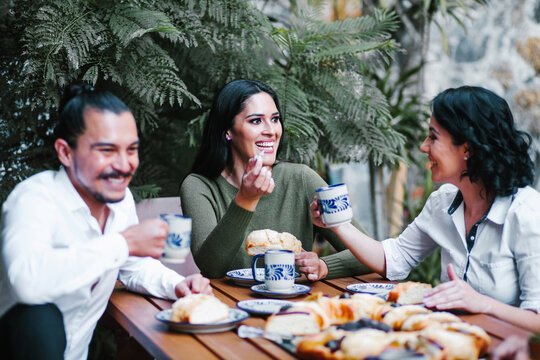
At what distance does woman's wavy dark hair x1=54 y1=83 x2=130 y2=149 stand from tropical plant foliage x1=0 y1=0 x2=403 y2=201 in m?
1.02

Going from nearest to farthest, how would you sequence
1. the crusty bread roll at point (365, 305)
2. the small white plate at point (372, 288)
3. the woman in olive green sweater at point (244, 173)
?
the crusty bread roll at point (365, 305) → the small white plate at point (372, 288) → the woman in olive green sweater at point (244, 173)

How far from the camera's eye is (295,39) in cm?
317

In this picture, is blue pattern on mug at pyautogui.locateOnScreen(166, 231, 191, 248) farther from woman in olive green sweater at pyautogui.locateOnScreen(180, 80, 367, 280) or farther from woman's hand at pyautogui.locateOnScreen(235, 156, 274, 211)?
woman in olive green sweater at pyautogui.locateOnScreen(180, 80, 367, 280)

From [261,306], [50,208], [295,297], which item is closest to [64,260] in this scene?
[50,208]

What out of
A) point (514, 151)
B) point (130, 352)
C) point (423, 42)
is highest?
point (423, 42)

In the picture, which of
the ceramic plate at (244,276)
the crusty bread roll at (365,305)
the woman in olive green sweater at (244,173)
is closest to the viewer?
the crusty bread roll at (365,305)

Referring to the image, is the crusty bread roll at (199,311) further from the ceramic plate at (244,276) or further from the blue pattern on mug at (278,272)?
the ceramic plate at (244,276)

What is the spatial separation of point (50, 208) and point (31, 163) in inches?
67.3

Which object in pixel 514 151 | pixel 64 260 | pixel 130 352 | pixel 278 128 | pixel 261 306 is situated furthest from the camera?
pixel 278 128

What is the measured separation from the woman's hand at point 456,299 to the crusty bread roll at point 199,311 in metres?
0.58

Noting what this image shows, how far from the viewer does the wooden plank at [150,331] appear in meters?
1.20

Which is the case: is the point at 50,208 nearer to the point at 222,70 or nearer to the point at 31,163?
the point at 31,163

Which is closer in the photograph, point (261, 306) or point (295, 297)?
point (261, 306)

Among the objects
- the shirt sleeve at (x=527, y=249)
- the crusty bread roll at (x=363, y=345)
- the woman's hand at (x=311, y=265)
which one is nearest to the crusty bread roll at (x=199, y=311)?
the crusty bread roll at (x=363, y=345)
